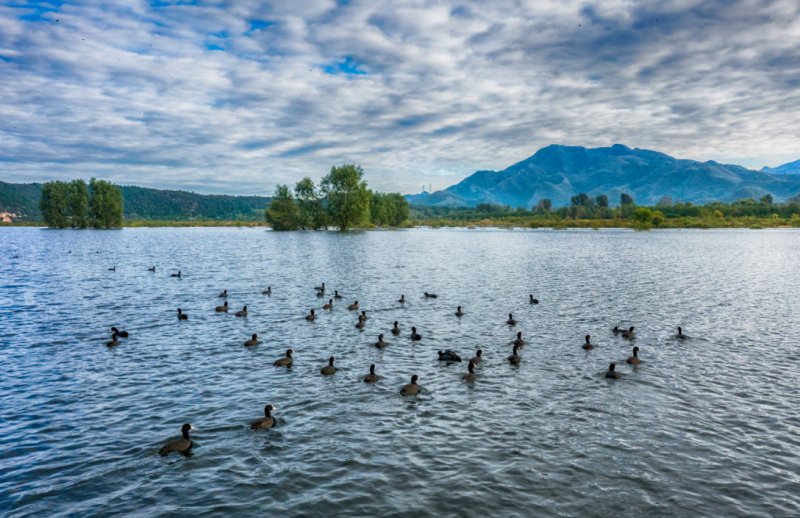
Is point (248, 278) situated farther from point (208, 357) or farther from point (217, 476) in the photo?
point (217, 476)

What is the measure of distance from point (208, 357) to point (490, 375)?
47.8 feet

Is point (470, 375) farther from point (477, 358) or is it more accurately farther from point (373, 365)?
point (373, 365)

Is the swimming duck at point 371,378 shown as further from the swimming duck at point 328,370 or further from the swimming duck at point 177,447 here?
the swimming duck at point 177,447

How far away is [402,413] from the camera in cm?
1856

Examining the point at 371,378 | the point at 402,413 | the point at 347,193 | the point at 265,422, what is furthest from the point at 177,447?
the point at 347,193

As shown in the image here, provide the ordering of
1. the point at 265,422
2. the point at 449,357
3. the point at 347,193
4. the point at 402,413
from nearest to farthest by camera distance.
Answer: the point at 265,422 < the point at 402,413 < the point at 449,357 < the point at 347,193

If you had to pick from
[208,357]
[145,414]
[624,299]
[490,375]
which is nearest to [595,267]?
[624,299]

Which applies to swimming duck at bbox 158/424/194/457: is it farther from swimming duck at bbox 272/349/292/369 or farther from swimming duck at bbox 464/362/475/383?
swimming duck at bbox 464/362/475/383

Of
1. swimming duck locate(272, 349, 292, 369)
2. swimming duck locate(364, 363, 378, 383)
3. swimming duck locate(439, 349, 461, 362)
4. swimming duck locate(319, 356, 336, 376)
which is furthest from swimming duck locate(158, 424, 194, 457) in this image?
swimming duck locate(439, 349, 461, 362)

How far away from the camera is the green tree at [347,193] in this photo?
183000 millimetres

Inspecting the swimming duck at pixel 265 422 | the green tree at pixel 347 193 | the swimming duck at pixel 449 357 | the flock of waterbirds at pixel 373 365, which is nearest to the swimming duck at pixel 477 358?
the flock of waterbirds at pixel 373 365

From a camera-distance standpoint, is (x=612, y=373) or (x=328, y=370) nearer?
(x=612, y=373)

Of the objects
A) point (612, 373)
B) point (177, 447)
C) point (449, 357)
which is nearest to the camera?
point (177, 447)

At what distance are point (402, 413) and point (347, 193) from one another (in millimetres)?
170379
